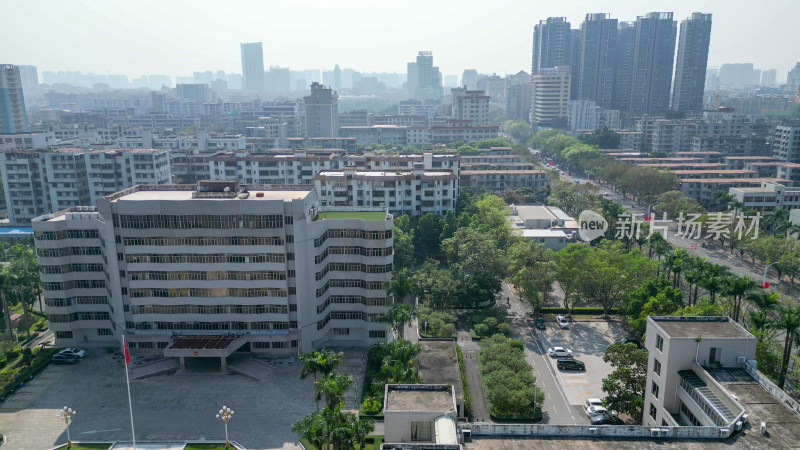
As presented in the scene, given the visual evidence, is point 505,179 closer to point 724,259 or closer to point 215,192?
point 724,259

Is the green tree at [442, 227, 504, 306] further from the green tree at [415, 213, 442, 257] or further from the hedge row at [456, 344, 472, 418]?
the hedge row at [456, 344, 472, 418]

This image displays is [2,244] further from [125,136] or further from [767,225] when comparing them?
[767,225]

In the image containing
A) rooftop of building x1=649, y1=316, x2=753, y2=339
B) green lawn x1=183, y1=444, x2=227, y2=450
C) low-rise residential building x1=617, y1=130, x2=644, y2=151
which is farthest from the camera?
low-rise residential building x1=617, y1=130, x2=644, y2=151

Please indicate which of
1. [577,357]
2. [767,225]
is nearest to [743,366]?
[577,357]

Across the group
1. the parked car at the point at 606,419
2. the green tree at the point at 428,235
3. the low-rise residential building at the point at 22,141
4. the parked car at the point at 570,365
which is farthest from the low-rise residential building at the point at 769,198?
the low-rise residential building at the point at 22,141

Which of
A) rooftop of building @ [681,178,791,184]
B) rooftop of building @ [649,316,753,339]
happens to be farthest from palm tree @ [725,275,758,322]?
rooftop of building @ [681,178,791,184]

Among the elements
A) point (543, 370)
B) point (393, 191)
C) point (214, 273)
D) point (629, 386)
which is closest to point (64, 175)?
point (393, 191)
